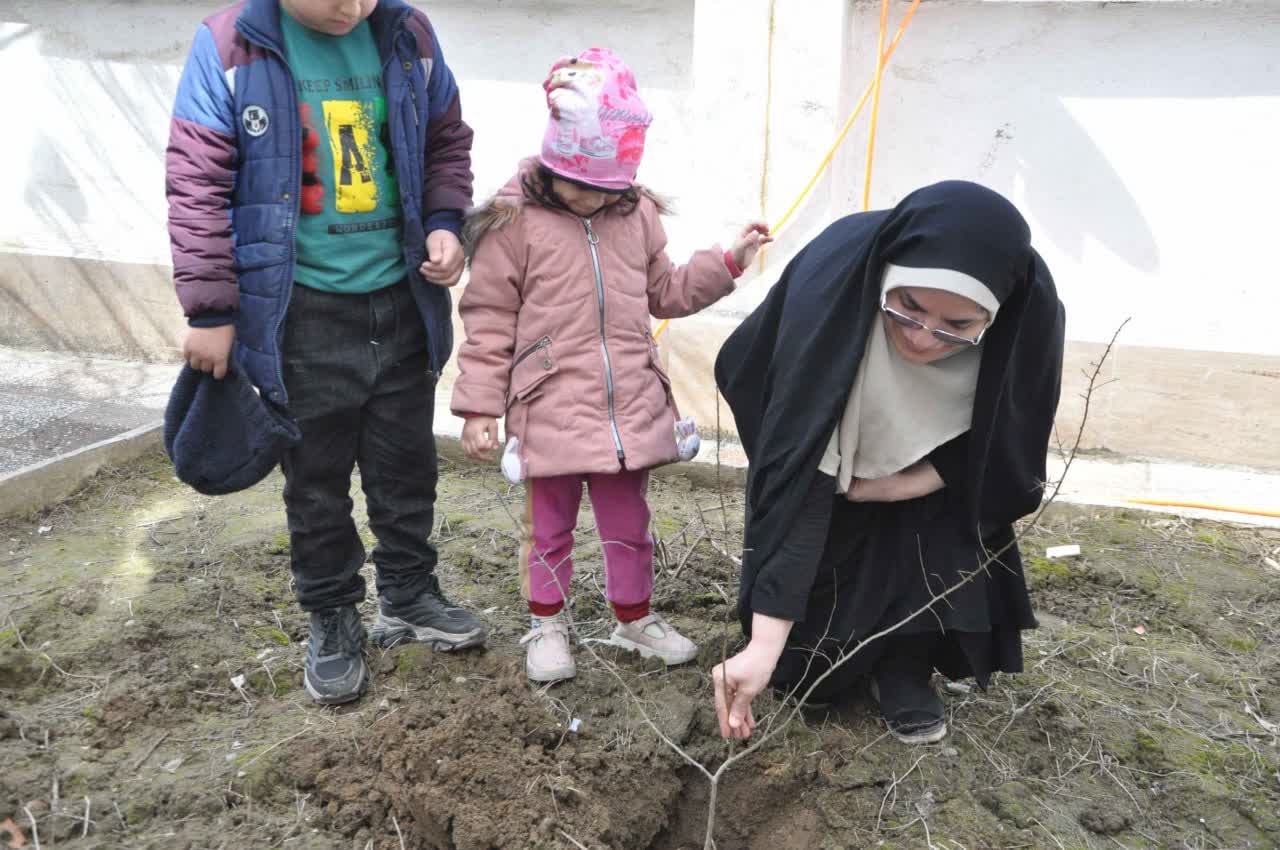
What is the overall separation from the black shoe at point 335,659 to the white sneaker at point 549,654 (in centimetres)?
45

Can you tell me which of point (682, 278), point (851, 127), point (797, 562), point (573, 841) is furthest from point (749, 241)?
point (851, 127)

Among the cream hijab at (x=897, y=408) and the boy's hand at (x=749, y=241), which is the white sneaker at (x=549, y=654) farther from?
the boy's hand at (x=749, y=241)

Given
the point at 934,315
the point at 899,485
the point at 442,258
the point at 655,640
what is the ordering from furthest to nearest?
the point at 655,640, the point at 442,258, the point at 899,485, the point at 934,315

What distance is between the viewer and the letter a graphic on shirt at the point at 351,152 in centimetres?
263

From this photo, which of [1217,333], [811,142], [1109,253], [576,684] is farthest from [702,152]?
[576,684]

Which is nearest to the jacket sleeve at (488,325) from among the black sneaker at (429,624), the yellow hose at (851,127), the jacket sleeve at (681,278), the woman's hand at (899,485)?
the jacket sleeve at (681,278)

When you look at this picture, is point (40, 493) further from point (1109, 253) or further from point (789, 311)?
point (1109, 253)

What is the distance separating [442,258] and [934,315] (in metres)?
1.18

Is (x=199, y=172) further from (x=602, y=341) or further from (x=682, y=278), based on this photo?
(x=682, y=278)

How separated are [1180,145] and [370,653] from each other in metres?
3.73

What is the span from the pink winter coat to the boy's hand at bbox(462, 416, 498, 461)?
1.0 inches

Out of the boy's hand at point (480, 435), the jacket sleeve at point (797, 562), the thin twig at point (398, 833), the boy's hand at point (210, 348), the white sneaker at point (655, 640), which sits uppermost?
the boy's hand at point (210, 348)

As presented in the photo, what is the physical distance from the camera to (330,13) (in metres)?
2.48

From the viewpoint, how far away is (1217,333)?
473 cm
